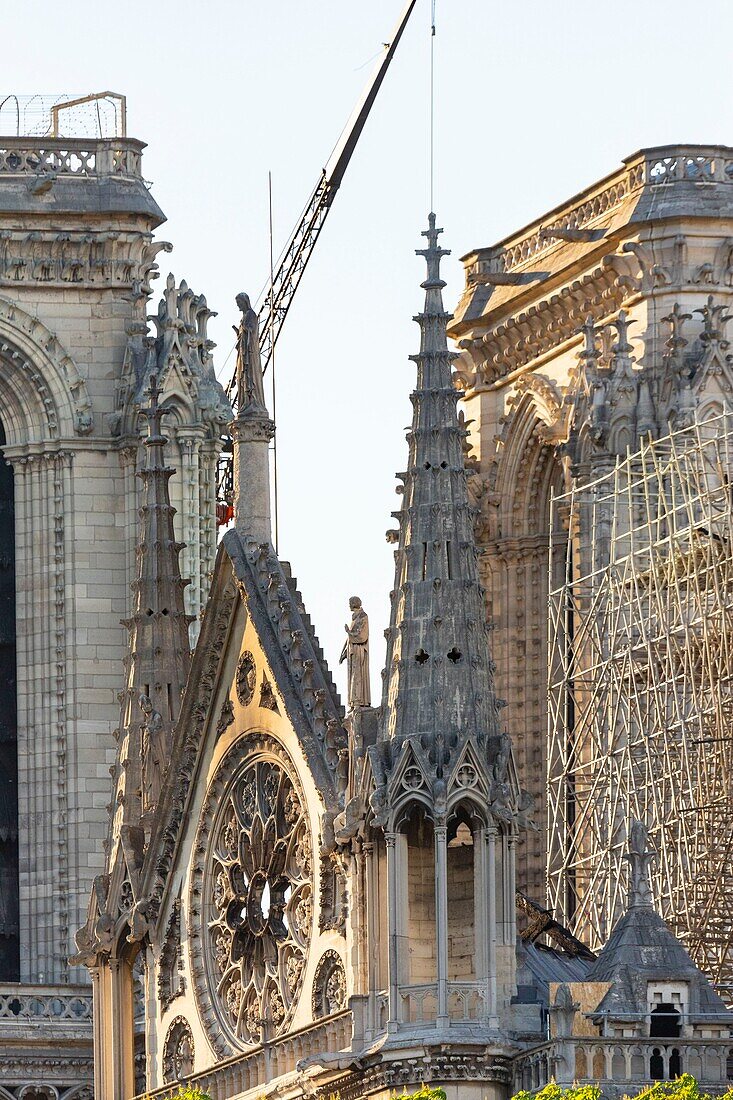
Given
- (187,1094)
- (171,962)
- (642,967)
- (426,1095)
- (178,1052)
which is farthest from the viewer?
(171,962)

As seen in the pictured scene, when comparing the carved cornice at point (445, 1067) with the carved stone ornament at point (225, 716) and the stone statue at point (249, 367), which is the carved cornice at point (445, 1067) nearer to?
the carved stone ornament at point (225, 716)

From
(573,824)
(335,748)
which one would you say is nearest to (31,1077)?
(573,824)

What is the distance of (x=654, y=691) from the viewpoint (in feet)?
264

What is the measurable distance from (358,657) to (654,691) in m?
14.4

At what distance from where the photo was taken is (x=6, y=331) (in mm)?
88688

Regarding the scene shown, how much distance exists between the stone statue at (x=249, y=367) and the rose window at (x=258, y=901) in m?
4.56

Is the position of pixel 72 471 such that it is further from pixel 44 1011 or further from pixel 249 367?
pixel 249 367

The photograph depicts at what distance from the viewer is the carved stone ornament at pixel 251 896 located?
2697 inches

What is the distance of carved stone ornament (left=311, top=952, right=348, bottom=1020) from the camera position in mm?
66438

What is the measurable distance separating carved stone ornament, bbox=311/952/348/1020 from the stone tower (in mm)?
19847

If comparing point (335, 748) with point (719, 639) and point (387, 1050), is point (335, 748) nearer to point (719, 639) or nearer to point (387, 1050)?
point (387, 1050)

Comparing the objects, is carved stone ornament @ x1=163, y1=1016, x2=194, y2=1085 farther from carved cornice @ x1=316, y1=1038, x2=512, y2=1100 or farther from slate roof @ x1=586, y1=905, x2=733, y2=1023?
slate roof @ x1=586, y1=905, x2=733, y2=1023

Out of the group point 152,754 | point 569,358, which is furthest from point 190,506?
point 152,754

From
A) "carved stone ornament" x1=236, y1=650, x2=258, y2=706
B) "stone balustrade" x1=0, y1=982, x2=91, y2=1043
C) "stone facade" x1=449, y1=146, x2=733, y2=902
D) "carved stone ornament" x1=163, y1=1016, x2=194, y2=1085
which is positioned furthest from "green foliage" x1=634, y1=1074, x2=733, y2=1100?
"stone balustrade" x1=0, y1=982, x2=91, y2=1043
